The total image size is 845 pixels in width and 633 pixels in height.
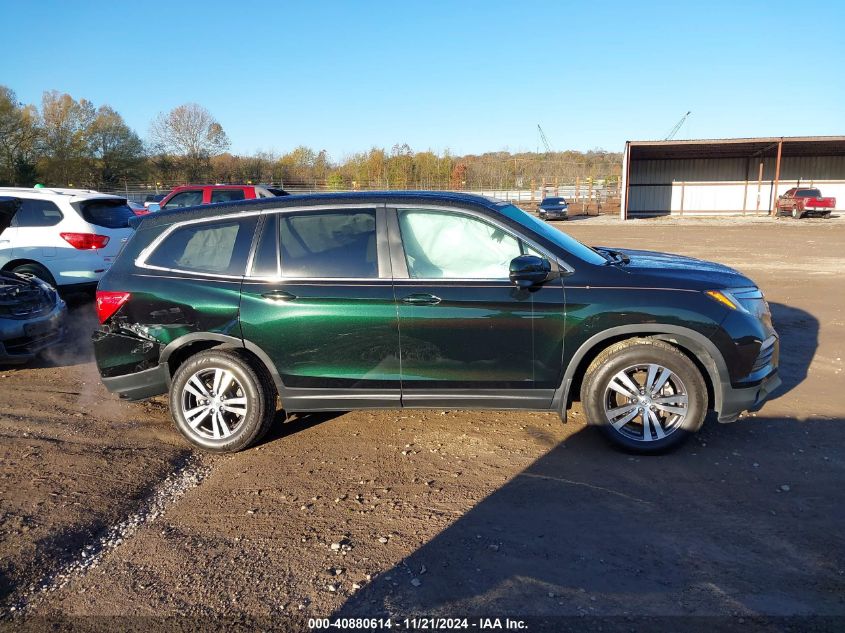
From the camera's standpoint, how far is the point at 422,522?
355 cm

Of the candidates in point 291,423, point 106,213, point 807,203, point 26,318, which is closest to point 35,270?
point 106,213

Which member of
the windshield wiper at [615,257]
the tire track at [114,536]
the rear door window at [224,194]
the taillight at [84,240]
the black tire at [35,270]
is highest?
the rear door window at [224,194]

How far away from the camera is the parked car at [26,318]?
6.15 metres

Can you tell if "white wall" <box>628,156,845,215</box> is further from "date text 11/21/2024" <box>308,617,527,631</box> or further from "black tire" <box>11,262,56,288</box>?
"date text 11/21/2024" <box>308,617,527,631</box>

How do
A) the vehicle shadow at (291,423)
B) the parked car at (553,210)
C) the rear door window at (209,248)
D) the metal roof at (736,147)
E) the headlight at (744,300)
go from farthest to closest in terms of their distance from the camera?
the parked car at (553,210)
the metal roof at (736,147)
the vehicle shadow at (291,423)
the rear door window at (209,248)
the headlight at (744,300)

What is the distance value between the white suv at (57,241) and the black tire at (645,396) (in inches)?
288

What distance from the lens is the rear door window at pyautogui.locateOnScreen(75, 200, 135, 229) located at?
29.2 ft

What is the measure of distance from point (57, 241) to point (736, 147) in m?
36.6

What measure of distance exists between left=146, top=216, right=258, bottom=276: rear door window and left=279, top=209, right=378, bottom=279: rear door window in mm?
304

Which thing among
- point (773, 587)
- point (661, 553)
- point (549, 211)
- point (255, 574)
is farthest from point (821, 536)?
point (549, 211)

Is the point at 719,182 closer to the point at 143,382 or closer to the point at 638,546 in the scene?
the point at 638,546

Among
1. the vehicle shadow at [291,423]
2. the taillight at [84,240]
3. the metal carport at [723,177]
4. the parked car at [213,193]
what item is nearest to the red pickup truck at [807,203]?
the metal carport at [723,177]

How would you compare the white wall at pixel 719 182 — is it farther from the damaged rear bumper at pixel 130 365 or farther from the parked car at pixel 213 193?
the damaged rear bumper at pixel 130 365

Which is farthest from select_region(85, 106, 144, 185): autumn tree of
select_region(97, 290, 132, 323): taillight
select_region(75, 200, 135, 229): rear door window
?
select_region(97, 290, 132, 323): taillight
